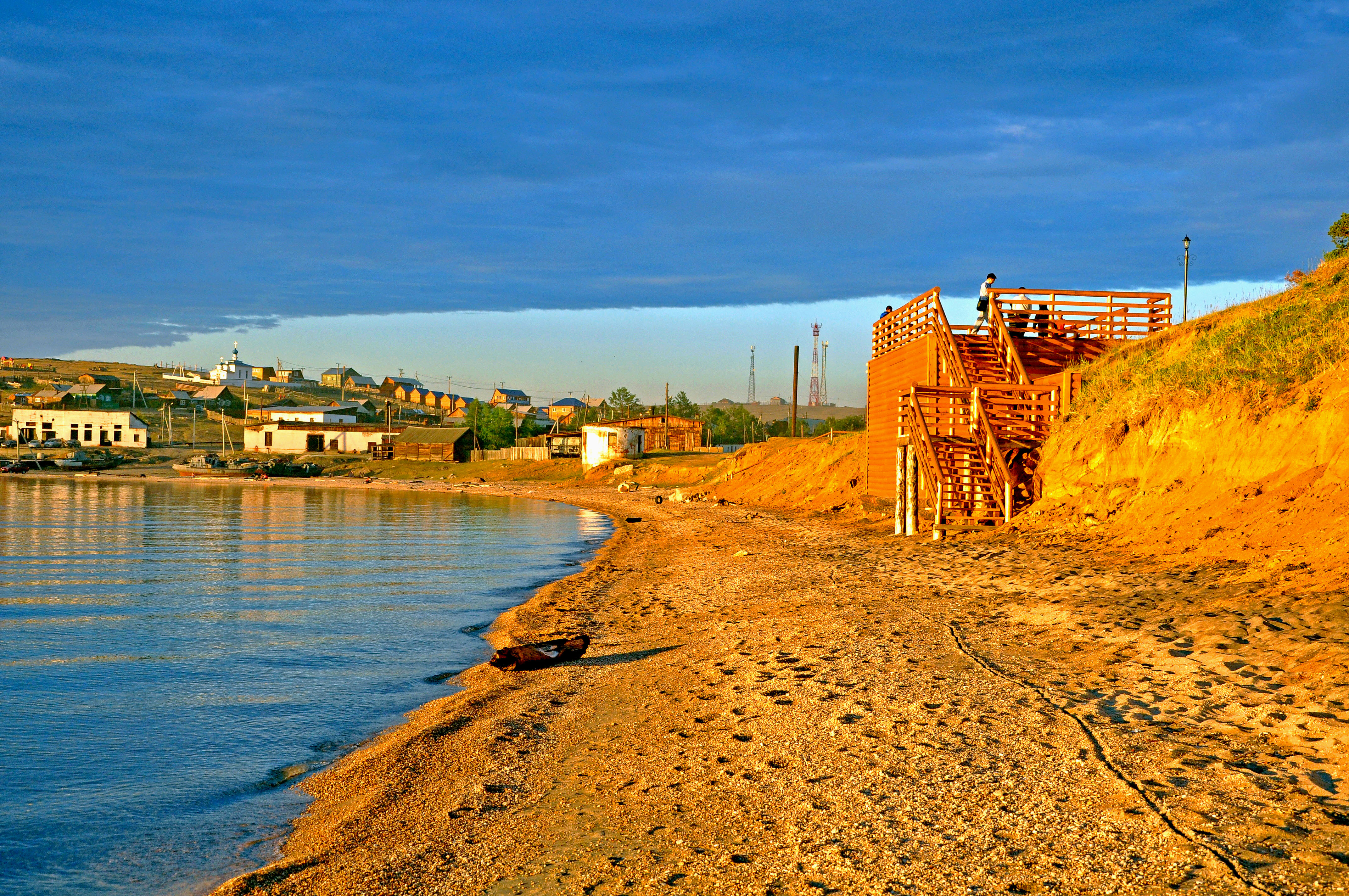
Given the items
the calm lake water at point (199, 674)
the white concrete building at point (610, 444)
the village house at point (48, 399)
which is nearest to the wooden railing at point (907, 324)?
the calm lake water at point (199, 674)

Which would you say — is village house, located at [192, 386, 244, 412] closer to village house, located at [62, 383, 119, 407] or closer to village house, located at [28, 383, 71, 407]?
village house, located at [62, 383, 119, 407]

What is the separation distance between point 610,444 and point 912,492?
64106 millimetres

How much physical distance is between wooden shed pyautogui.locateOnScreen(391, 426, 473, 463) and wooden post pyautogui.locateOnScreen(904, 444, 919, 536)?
86.0 m

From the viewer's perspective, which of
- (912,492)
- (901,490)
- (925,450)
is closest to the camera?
(912,492)

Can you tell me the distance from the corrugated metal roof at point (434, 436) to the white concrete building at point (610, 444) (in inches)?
947

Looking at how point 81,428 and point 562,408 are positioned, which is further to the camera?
point 562,408

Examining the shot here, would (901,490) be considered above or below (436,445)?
below

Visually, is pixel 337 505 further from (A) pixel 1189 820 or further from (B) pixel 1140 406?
(A) pixel 1189 820

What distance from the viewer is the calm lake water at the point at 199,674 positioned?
7527 mm

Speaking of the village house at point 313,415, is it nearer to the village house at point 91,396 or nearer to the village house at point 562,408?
the village house at point 91,396

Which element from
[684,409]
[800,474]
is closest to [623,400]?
[684,409]

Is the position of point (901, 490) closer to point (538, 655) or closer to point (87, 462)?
point (538, 655)

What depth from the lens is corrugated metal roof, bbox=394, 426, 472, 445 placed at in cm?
10712

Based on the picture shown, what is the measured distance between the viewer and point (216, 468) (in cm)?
10325
